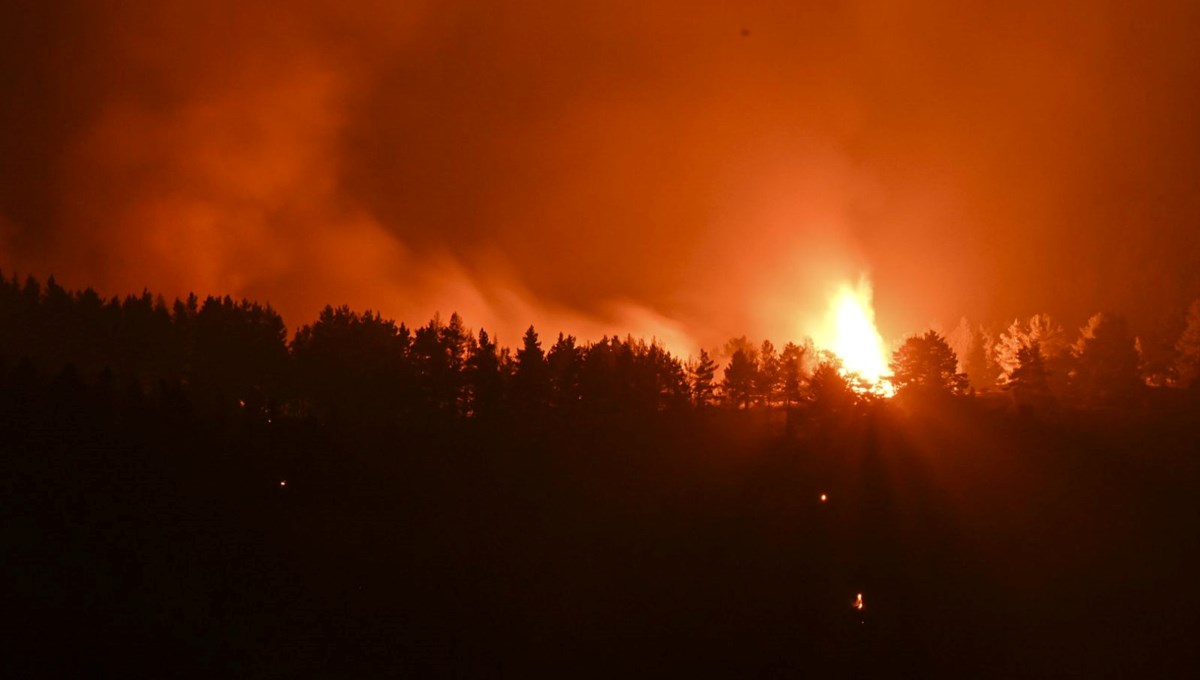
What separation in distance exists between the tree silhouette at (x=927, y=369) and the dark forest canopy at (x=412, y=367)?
133 mm

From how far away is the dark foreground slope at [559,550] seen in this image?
46.1m

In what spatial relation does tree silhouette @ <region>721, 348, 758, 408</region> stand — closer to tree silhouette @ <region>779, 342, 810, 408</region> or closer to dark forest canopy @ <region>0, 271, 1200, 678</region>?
dark forest canopy @ <region>0, 271, 1200, 678</region>

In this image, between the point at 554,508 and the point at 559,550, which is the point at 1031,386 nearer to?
the point at 554,508

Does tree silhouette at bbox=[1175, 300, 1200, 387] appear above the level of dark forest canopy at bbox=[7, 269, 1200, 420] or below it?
above

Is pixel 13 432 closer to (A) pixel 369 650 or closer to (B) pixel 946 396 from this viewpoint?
(A) pixel 369 650

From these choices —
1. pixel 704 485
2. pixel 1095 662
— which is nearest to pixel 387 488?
pixel 704 485

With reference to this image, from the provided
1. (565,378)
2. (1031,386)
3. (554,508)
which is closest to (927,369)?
(1031,386)

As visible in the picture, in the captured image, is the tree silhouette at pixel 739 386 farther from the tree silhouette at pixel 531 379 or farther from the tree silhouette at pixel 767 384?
the tree silhouette at pixel 531 379

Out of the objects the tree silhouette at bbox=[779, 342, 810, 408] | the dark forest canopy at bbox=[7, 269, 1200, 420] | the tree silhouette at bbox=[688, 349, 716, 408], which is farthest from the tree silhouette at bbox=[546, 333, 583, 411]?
the tree silhouette at bbox=[779, 342, 810, 408]

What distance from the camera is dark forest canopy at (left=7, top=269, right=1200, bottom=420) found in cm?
7731

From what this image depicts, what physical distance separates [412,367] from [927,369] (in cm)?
5724

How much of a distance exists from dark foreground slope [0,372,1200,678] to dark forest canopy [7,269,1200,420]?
492cm

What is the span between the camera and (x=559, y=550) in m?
60.2

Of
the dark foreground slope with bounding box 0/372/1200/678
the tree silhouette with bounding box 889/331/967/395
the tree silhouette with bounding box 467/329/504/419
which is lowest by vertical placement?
the dark foreground slope with bounding box 0/372/1200/678
